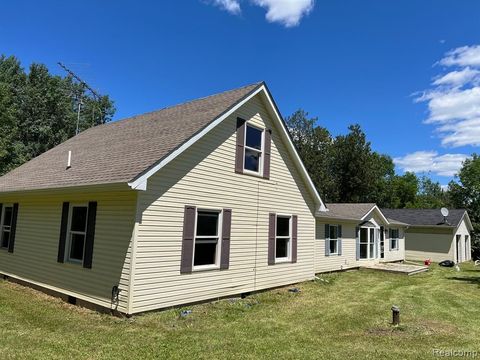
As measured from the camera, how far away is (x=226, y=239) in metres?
10.2

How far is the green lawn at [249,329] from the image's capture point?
6062mm

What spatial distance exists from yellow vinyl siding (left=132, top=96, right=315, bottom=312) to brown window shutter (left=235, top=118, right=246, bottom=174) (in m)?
0.18

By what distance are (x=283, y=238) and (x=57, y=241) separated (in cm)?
717

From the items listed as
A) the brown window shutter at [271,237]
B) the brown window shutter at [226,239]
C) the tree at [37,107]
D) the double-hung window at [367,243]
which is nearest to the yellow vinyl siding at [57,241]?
the brown window shutter at [226,239]

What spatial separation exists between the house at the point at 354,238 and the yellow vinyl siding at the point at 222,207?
3.09 metres

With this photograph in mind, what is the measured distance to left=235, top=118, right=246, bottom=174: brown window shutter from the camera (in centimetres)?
1093

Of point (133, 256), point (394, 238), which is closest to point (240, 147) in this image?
point (133, 256)

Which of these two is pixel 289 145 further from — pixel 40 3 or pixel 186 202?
pixel 40 3

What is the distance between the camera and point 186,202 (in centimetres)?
925

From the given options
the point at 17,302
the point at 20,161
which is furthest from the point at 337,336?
the point at 20,161

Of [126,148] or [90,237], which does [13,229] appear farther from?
[126,148]

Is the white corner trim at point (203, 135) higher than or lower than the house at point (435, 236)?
higher

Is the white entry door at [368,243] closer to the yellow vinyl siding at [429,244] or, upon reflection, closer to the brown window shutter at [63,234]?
the yellow vinyl siding at [429,244]

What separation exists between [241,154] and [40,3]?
33.4ft
